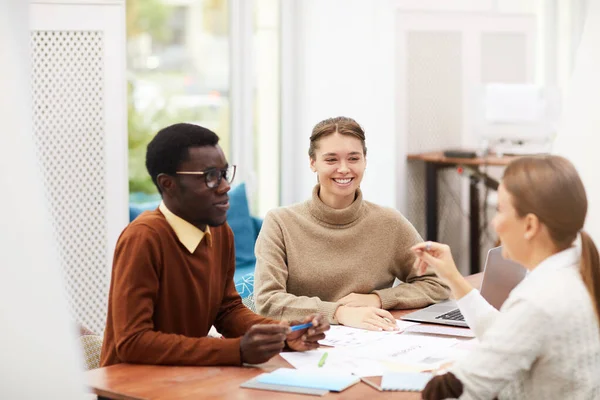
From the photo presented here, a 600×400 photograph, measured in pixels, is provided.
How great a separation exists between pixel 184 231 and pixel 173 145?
20cm

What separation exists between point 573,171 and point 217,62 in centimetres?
362

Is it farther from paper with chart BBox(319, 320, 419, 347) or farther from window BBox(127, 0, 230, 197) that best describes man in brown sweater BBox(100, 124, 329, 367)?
window BBox(127, 0, 230, 197)

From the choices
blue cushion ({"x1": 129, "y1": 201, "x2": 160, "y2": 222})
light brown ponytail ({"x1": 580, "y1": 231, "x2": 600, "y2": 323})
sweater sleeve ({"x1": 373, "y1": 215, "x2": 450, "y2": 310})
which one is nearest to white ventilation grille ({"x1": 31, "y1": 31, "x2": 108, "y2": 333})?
Result: blue cushion ({"x1": 129, "y1": 201, "x2": 160, "y2": 222})

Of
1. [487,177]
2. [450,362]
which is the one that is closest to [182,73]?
[487,177]

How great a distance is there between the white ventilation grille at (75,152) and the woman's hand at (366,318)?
1.83 m

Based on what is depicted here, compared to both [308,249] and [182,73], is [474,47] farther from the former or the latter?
[308,249]

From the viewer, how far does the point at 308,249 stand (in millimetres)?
2707

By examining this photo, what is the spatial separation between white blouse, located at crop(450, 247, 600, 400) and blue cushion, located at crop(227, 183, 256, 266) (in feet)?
9.96

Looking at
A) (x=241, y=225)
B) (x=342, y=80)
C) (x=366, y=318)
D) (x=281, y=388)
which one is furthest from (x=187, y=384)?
(x=342, y=80)

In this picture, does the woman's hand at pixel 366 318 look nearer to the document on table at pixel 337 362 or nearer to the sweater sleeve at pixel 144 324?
the document on table at pixel 337 362

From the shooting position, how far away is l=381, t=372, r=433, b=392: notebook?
1.79 meters

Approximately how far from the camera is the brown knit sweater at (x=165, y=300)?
1.95 metres

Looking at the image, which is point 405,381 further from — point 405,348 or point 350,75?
point 350,75

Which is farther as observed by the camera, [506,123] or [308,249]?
[506,123]
